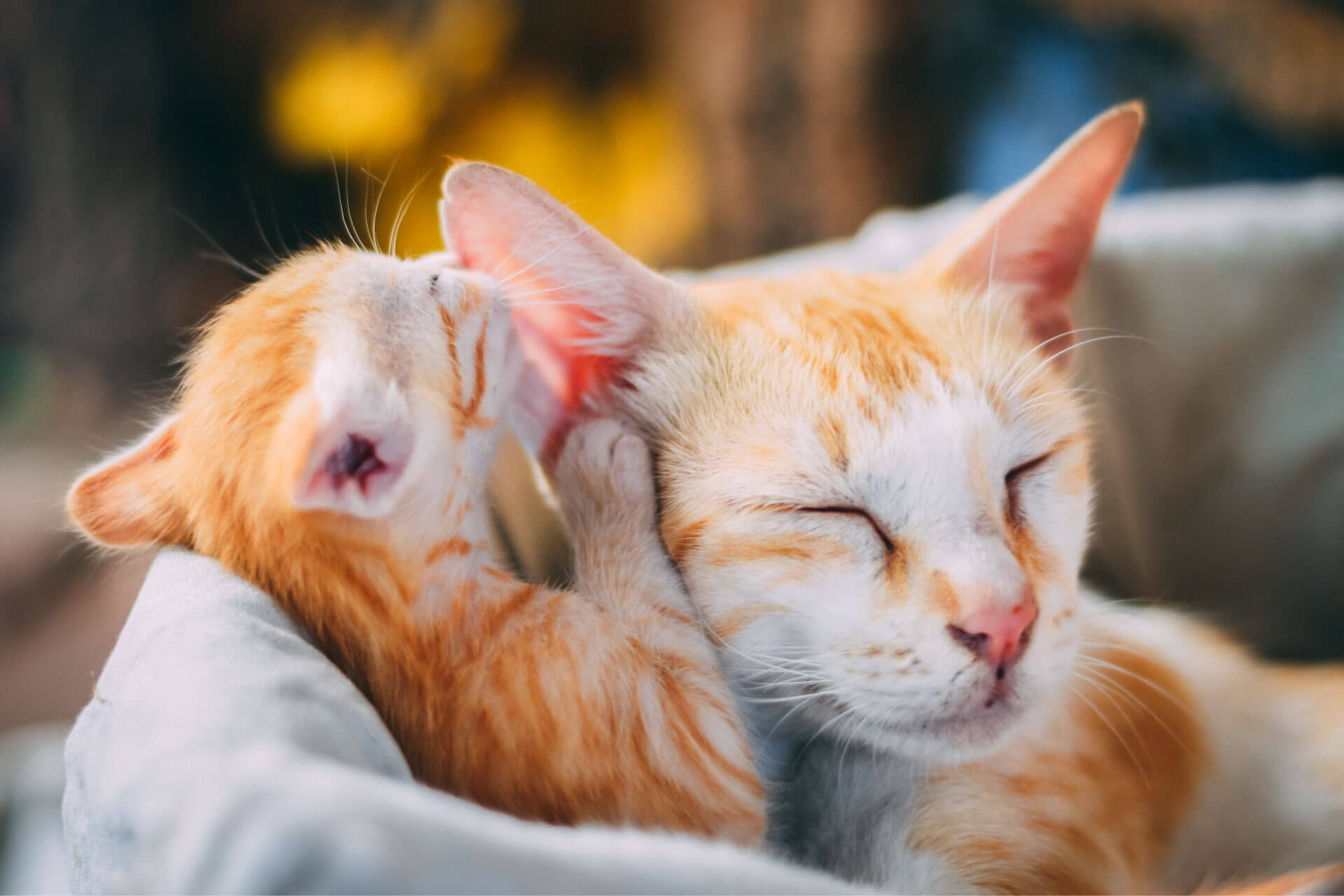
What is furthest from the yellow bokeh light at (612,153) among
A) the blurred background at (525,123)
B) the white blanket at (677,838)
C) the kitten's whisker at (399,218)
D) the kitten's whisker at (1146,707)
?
the kitten's whisker at (1146,707)

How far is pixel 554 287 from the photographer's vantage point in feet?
1.88

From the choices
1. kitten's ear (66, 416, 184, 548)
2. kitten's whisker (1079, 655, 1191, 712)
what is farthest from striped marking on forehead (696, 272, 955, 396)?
kitten's ear (66, 416, 184, 548)

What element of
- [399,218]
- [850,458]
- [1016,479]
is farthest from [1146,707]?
[399,218]

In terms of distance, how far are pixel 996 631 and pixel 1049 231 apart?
35 cm

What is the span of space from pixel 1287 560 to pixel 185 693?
1088 millimetres

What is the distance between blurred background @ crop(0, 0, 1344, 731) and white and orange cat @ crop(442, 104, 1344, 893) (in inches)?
20.5

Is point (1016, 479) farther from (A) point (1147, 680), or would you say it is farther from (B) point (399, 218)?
(B) point (399, 218)

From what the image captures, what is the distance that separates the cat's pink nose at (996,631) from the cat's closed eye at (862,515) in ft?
0.20

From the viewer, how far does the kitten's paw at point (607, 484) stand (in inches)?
21.6

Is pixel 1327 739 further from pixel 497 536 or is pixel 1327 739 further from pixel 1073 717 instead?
pixel 497 536

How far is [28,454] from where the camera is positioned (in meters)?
1.22

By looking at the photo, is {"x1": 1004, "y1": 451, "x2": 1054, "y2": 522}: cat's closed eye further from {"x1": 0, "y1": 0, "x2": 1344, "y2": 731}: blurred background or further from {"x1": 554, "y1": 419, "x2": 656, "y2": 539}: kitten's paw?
{"x1": 0, "y1": 0, "x2": 1344, "y2": 731}: blurred background

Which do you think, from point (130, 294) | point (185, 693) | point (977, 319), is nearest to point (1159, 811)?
point (977, 319)

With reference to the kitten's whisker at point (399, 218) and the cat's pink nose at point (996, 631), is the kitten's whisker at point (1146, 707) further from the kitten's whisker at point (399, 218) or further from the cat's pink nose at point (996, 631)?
the kitten's whisker at point (399, 218)
